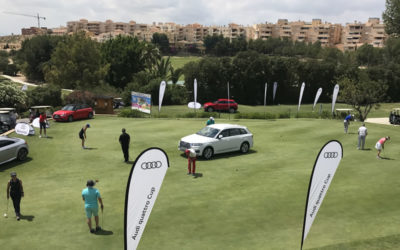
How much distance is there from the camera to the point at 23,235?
1067cm

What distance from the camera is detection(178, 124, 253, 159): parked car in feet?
63.6

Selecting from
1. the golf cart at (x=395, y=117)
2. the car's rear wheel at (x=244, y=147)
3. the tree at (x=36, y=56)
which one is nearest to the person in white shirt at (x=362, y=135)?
the car's rear wheel at (x=244, y=147)

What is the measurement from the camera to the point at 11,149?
60.8 ft

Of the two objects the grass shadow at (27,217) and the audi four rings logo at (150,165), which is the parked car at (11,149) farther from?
the audi four rings logo at (150,165)

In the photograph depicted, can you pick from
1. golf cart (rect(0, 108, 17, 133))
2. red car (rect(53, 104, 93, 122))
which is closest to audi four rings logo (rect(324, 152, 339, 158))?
golf cart (rect(0, 108, 17, 133))

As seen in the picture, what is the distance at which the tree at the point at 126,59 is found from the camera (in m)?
74.8

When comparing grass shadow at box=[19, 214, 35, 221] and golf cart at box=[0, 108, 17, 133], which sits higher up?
golf cart at box=[0, 108, 17, 133]

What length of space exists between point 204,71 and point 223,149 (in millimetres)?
49897

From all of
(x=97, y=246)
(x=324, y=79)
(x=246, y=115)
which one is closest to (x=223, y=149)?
(x=97, y=246)

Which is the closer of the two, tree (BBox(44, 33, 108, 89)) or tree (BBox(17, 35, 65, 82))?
tree (BBox(44, 33, 108, 89))

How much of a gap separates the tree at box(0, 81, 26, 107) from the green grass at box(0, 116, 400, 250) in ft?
62.2

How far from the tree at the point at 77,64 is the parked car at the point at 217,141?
4468 cm

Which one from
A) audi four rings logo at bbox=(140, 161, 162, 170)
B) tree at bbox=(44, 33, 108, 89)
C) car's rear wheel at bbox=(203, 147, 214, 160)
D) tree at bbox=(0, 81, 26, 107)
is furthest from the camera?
tree at bbox=(44, 33, 108, 89)

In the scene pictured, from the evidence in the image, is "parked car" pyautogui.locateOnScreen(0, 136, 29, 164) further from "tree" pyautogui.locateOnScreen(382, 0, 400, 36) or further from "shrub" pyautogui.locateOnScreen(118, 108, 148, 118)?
"tree" pyautogui.locateOnScreen(382, 0, 400, 36)
